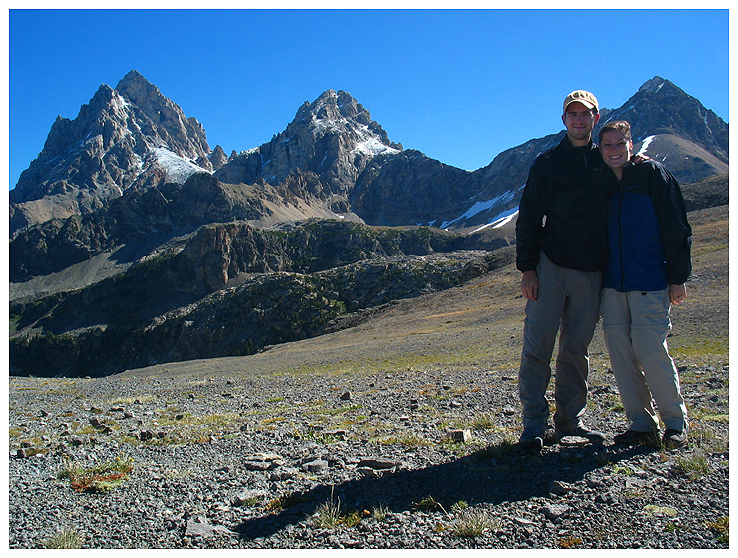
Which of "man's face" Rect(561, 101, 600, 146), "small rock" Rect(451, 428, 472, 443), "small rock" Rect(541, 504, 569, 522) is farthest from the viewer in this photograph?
"small rock" Rect(451, 428, 472, 443)

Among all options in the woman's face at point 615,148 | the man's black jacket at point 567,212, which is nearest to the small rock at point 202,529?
the man's black jacket at point 567,212

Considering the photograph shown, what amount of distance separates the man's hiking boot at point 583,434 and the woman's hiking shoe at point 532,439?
368mm

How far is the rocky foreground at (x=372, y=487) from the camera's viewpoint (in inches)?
161

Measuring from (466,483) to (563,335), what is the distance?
7.73 feet

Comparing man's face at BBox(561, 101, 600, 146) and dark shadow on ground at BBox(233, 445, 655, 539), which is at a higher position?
man's face at BBox(561, 101, 600, 146)

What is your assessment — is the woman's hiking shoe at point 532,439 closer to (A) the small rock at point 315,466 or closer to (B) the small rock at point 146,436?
(A) the small rock at point 315,466

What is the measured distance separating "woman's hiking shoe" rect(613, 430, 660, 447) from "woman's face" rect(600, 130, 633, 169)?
10.2 ft

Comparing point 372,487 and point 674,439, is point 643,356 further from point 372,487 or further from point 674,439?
point 372,487

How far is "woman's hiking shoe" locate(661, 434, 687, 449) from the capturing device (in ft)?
18.0

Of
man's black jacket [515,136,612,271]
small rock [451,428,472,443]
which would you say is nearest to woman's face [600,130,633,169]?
man's black jacket [515,136,612,271]

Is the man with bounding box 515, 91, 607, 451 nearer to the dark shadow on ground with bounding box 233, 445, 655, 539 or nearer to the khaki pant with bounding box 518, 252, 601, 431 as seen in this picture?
the khaki pant with bounding box 518, 252, 601, 431

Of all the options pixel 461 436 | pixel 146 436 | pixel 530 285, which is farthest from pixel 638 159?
pixel 146 436
